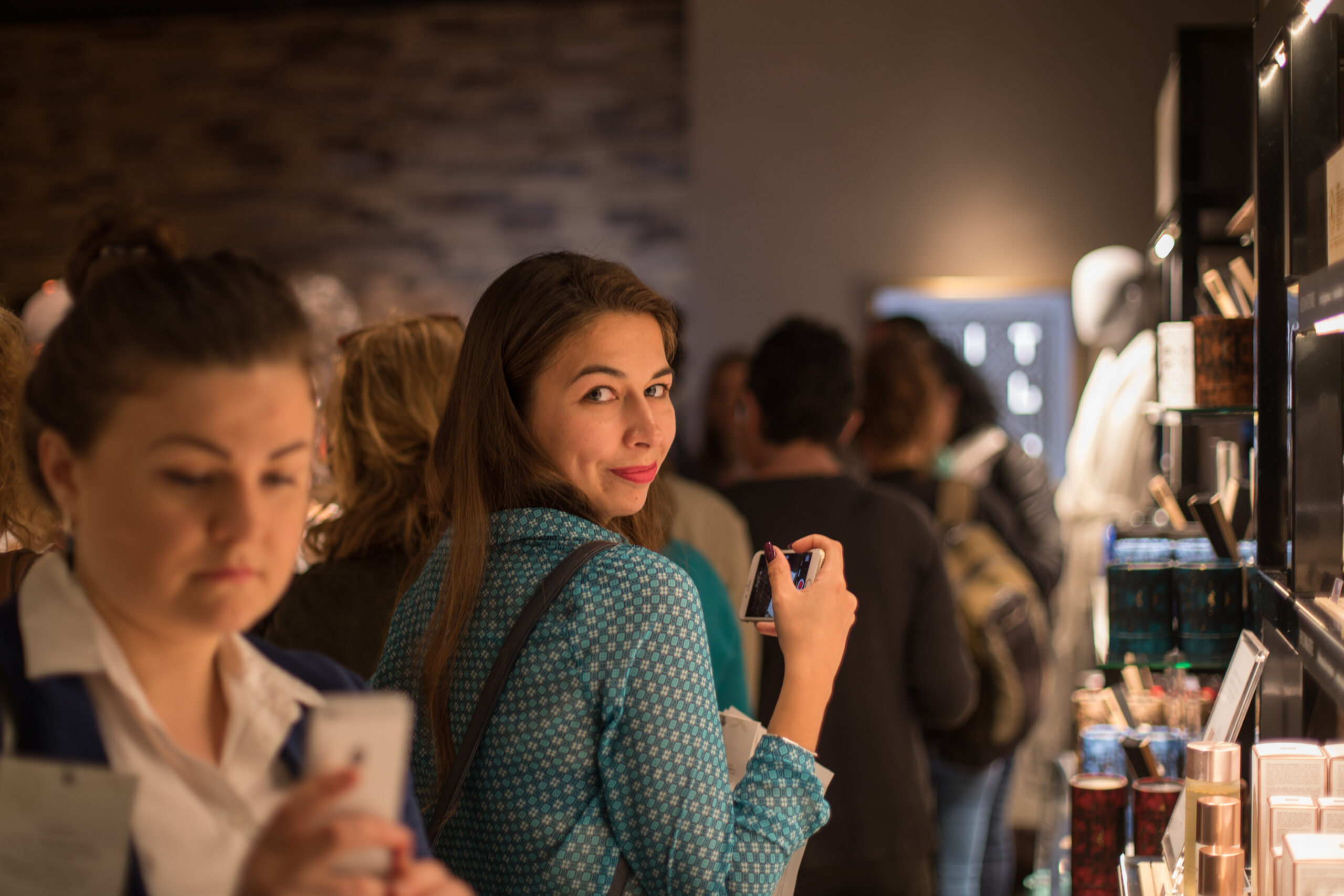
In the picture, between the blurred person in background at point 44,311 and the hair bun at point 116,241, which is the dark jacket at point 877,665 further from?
the blurred person in background at point 44,311

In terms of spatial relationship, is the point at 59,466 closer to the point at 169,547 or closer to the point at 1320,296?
the point at 169,547

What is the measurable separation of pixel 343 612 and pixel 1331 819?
1384 millimetres

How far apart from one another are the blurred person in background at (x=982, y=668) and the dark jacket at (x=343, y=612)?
1878 mm

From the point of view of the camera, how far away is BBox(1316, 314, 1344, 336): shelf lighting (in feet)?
4.53

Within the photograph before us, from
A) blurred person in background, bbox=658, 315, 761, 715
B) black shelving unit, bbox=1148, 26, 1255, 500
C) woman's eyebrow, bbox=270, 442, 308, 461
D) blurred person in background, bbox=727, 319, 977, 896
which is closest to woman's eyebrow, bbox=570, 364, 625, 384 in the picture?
woman's eyebrow, bbox=270, 442, 308, 461

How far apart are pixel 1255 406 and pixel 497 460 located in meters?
1.18

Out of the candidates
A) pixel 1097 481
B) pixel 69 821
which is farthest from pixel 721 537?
pixel 69 821

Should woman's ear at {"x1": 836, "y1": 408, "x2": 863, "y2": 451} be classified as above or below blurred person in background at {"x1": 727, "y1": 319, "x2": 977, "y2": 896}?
above

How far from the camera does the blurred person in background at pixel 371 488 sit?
6.44 feet

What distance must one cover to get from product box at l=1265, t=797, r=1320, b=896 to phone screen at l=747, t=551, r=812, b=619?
580 mm

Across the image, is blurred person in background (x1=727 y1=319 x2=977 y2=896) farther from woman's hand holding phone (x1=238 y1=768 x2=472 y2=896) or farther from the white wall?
the white wall

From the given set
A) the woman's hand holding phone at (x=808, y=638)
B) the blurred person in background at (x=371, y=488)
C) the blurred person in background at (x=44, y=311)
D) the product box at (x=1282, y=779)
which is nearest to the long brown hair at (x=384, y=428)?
the blurred person in background at (x=371, y=488)

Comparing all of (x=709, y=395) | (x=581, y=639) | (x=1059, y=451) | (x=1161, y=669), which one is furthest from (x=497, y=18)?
(x=581, y=639)

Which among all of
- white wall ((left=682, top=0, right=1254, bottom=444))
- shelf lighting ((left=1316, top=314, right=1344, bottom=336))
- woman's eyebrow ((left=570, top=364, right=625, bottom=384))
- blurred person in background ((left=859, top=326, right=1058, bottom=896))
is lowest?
blurred person in background ((left=859, top=326, right=1058, bottom=896))
